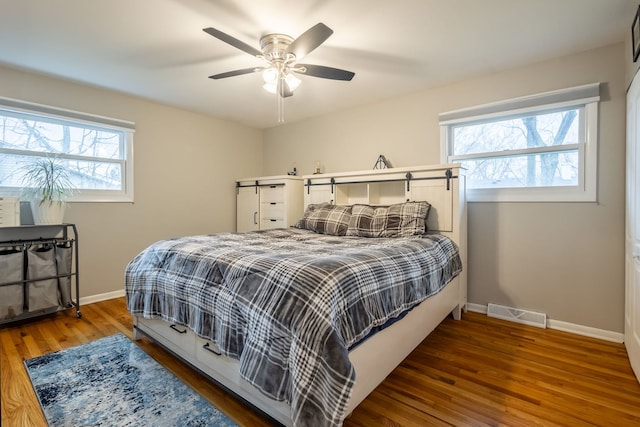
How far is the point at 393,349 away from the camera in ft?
5.80

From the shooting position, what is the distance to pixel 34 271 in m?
2.75

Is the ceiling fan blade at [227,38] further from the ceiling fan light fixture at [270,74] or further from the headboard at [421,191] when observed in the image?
the headboard at [421,191]

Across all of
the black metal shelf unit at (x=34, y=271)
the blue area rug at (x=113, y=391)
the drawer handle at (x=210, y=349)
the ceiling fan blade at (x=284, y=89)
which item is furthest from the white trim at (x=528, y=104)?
the black metal shelf unit at (x=34, y=271)

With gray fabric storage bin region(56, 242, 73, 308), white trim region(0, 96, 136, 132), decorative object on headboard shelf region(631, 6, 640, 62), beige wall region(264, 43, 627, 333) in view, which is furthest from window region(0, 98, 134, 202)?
decorative object on headboard shelf region(631, 6, 640, 62)

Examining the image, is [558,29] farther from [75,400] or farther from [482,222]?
[75,400]

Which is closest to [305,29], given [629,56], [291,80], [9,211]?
[291,80]

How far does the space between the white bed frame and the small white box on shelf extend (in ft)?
4.71

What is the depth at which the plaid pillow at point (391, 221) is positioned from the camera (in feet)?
9.25

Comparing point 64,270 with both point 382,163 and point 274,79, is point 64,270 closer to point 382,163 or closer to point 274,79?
point 274,79

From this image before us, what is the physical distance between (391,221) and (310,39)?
65.8 inches

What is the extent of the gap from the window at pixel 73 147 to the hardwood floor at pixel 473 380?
4.70 ft

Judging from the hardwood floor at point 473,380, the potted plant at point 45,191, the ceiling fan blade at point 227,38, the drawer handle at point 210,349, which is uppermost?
the ceiling fan blade at point 227,38

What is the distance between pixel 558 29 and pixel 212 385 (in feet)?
11.0

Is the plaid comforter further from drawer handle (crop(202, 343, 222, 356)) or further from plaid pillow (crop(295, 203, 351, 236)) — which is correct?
plaid pillow (crop(295, 203, 351, 236))
